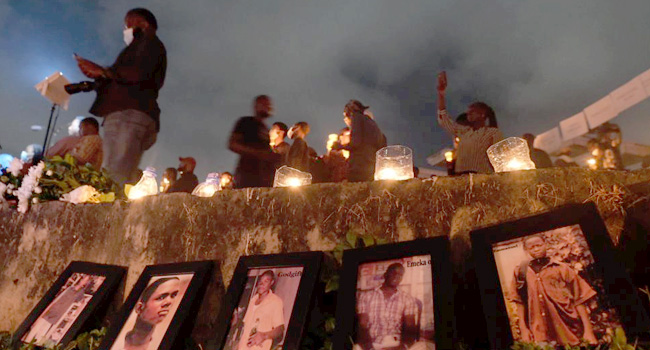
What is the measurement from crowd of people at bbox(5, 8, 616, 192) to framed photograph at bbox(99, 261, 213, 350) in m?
1.76

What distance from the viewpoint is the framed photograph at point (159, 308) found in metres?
2.30

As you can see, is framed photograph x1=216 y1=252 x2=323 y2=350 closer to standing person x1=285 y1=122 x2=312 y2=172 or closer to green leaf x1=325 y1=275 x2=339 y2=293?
green leaf x1=325 y1=275 x2=339 y2=293

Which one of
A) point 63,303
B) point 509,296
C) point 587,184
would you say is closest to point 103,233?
point 63,303

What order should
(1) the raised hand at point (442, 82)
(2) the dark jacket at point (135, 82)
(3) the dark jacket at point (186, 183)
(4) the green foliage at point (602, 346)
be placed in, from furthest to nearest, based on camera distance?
1. (3) the dark jacket at point (186, 183)
2. (1) the raised hand at point (442, 82)
3. (2) the dark jacket at point (135, 82)
4. (4) the green foliage at point (602, 346)

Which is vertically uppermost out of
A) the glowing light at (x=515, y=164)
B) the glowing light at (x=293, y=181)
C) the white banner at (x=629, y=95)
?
the white banner at (x=629, y=95)

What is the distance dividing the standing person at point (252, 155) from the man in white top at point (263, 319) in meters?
2.16

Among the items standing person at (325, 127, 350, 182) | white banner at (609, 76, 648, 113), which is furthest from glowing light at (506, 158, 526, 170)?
white banner at (609, 76, 648, 113)

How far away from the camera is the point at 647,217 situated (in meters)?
1.92

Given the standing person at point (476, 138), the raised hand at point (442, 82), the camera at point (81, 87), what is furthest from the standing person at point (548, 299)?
the camera at point (81, 87)

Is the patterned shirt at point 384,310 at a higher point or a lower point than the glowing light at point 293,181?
lower

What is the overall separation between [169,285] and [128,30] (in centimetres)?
318

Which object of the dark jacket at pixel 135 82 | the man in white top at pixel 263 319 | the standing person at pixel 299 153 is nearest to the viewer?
the man in white top at pixel 263 319

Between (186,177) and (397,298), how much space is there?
5.11 meters

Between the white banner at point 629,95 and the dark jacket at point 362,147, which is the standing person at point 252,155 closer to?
the dark jacket at point 362,147
